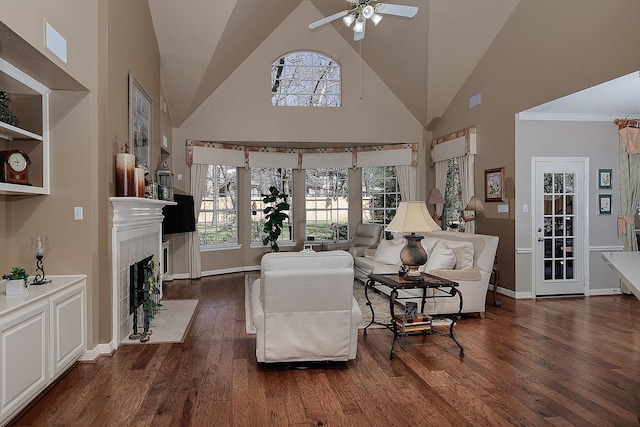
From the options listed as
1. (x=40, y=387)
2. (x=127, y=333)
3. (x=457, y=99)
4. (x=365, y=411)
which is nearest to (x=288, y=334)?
(x=365, y=411)

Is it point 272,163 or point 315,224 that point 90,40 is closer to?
point 272,163

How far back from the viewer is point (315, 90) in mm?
8500

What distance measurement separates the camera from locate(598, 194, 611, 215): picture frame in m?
6.35

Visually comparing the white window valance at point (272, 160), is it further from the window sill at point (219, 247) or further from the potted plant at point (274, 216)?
the window sill at point (219, 247)

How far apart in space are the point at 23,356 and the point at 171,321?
92.8 inches

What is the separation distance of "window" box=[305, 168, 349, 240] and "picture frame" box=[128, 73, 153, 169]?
4225 mm

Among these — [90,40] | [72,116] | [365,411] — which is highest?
[90,40]

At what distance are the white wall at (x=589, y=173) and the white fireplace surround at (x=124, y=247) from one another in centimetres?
479

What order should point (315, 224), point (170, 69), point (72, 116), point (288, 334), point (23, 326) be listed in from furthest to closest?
1. point (315, 224)
2. point (170, 69)
3. point (72, 116)
4. point (288, 334)
5. point (23, 326)

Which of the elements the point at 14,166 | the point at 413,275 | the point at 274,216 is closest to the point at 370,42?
the point at 274,216

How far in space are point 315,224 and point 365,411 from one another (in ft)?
22.1

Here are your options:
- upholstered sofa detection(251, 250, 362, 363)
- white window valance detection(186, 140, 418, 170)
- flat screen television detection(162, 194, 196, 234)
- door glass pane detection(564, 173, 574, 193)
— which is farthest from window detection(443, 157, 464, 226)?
upholstered sofa detection(251, 250, 362, 363)

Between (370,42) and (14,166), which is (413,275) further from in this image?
(370,42)

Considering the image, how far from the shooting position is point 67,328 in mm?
3232
